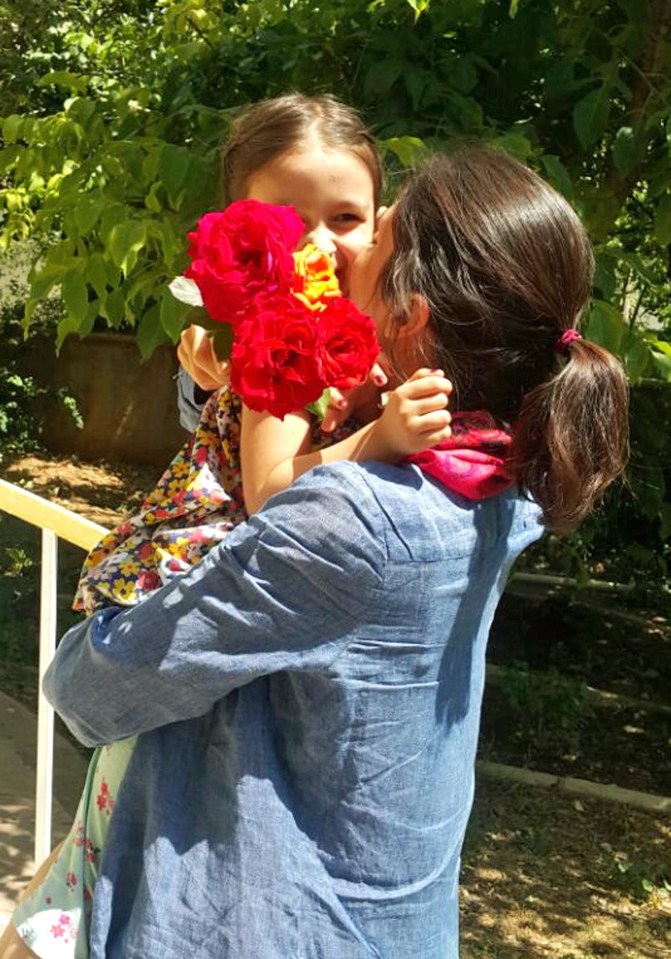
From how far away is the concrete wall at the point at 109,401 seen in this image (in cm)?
1024

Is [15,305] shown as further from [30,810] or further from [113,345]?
[30,810]

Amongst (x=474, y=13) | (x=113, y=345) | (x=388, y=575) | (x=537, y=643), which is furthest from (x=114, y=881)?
(x=113, y=345)

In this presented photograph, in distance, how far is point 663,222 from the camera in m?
2.96

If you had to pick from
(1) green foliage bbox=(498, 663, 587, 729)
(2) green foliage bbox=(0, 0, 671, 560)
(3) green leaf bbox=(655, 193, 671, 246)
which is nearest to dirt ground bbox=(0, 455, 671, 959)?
(1) green foliage bbox=(498, 663, 587, 729)

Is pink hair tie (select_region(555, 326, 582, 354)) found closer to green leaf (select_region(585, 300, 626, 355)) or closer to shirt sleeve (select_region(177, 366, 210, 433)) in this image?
shirt sleeve (select_region(177, 366, 210, 433))

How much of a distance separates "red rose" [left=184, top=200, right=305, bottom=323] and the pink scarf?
0.23 meters

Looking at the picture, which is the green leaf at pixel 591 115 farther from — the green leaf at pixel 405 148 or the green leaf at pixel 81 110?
the green leaf at pixel 81 110

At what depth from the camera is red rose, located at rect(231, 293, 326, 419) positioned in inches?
47.3

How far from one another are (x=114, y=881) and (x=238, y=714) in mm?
250

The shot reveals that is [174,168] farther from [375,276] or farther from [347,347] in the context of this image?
[347,347]

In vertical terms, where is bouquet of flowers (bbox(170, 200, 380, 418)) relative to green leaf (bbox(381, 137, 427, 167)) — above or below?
above

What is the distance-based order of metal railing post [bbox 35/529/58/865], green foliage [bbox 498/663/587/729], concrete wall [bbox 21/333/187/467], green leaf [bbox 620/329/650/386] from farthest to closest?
concrete wall [bbox 21/333/187/467] < green foliage [bbox 498/663/587/729] < green leaf [bbox 620/329/650/386] < metal railing post [bbox 35/529/58/865]

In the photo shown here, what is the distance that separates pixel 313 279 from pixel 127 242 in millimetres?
1307

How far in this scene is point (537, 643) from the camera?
6152mm
